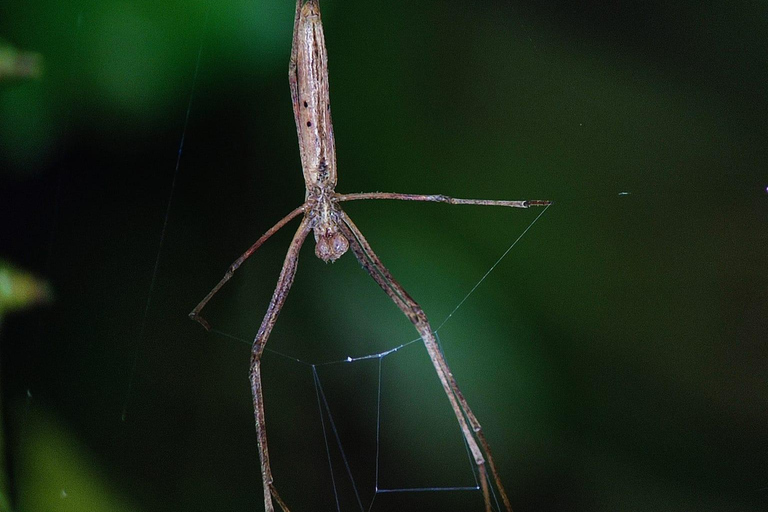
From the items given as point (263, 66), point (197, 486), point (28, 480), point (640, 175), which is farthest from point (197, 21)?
point (28, 480)

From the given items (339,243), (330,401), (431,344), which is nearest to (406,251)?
(339,243)

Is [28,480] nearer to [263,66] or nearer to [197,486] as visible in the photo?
[197,486]

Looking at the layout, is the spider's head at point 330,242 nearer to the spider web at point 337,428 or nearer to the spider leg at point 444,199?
the spider leg at point 444,199

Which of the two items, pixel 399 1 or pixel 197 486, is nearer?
pixel 399 1

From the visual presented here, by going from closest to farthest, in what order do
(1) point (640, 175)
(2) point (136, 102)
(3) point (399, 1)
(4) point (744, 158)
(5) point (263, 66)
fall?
(4) point (744, 158), (1) point (640, 175), (3) point (399, 1), (5) point (263, 66), (2) point (136, 102)

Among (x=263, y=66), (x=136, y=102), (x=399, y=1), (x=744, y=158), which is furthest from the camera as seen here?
(x=136, y=102)

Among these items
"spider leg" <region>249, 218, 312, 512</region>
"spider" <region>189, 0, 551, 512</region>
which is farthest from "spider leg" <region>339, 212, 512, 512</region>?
"spider leg" <region>249, 218, 312, 512</region>
